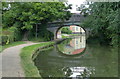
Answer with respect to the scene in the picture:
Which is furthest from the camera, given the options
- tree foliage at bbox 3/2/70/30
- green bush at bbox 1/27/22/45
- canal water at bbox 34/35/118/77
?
tree foliage at bbox 3/2/70/30

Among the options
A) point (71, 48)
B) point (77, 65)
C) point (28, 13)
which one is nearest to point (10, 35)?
point (28, 13)

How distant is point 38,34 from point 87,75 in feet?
53.5

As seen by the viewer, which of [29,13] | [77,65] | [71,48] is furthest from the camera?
[29,13]

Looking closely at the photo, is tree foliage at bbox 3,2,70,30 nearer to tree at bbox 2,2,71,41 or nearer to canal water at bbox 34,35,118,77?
tree at bbox 2,2,71,41

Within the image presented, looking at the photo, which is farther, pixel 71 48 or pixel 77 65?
pixel 71 48

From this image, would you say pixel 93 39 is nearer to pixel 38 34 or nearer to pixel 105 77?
pixel 38 34

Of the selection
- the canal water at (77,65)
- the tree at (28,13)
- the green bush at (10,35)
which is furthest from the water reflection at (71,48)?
the green bush at (10,35)

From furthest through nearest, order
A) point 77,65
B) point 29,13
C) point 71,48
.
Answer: point 29,13
point 71,48
point 77,65

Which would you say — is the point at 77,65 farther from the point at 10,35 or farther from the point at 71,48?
the point at 71,48

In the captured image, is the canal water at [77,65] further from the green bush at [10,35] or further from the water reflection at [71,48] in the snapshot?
the green bush at [10,35]

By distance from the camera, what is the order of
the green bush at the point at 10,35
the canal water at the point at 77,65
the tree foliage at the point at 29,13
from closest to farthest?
the canal water at the point at 77,65
the green bush at the point at 10,35
the tree foliage at the point at 29,13

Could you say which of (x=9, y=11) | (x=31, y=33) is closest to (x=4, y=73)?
(x=9, y=11)

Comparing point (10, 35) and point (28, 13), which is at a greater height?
point (28, 13)

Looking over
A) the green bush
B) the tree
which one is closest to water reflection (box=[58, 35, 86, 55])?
the tree
